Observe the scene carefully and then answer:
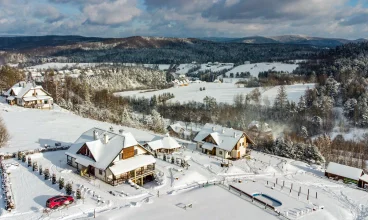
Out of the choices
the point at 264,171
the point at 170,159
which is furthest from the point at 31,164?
the point at 264,171

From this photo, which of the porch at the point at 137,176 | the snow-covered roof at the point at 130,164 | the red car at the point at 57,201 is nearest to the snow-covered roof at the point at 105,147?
the snow-covered roof at the point at 130,164

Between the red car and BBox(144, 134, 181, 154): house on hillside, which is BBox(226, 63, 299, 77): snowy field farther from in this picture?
the red car

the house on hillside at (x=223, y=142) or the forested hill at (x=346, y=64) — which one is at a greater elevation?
the forested hill at (x=346, y=64)

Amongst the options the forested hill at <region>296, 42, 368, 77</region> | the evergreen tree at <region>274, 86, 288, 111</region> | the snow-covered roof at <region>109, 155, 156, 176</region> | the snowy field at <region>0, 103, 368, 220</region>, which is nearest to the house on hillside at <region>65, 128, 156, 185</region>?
the snow-covered roof at <region>109, 155, 156, 176</region>

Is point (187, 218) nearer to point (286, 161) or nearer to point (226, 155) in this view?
point (226, 155)

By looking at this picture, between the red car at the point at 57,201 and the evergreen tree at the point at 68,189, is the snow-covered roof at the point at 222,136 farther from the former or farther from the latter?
the red car at the point at 57,201
